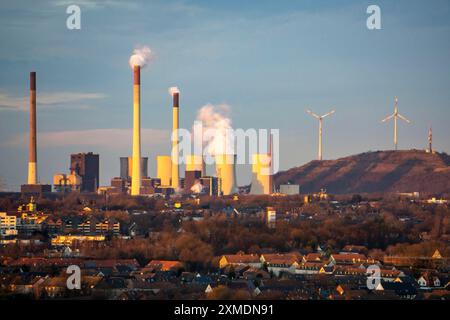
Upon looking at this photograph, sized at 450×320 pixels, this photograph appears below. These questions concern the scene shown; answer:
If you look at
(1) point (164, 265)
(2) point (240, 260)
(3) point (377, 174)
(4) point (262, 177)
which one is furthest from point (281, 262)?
(3) point (377, 174)

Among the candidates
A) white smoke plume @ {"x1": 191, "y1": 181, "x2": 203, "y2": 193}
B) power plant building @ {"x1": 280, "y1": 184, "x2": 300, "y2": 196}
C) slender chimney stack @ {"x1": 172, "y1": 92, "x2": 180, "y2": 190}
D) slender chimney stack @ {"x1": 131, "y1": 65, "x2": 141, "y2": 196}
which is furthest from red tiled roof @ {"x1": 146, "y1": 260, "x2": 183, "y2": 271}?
power plant building @ {"x1": 280, "y1": 184, "x2": 300, "y2": 196}

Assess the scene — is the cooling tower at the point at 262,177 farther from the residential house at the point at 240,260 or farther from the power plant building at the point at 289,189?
the residential house at the point at 240,260

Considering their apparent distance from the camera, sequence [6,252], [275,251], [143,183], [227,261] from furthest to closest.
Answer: [143,183] < [275,251] < [6,252] < [227,261]

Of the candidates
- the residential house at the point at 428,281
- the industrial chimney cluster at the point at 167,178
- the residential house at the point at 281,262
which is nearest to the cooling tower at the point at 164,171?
the industrial chimney cluster at the point at 167,178

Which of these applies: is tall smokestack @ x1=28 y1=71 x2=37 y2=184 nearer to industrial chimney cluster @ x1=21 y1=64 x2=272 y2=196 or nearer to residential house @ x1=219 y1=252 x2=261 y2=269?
industrial chimney cluster @ x1=21 y1=64 x2=272 y2=196
